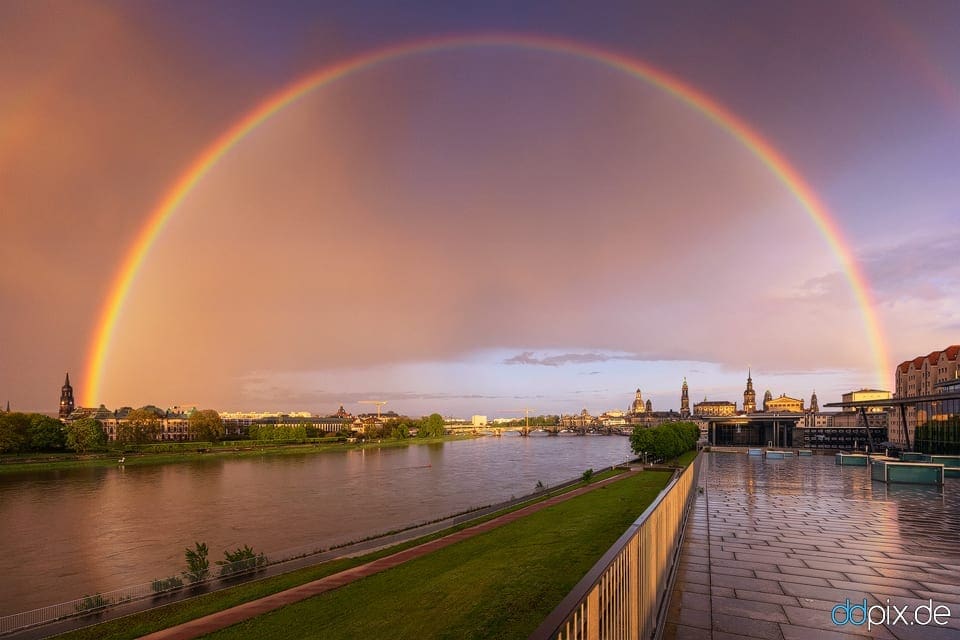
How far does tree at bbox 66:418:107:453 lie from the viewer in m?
91.0

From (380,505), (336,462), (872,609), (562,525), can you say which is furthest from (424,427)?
(872,609)

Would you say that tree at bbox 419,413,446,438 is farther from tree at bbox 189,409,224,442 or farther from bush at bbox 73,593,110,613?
bush at bbox 73,593,110,613

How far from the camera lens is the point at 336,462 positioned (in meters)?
89.6

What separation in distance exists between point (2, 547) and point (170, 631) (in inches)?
1114

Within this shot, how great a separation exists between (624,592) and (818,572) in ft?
21.9

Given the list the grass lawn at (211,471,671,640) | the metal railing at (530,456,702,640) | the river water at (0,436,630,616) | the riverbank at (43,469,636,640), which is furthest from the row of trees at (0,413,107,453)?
the metal railing at (530,456,702,640)

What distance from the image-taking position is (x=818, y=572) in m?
8.66

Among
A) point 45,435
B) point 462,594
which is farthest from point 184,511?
point 45,435

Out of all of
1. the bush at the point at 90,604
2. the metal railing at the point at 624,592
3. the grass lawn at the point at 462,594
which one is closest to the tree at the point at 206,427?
the bush at the point at 90,604

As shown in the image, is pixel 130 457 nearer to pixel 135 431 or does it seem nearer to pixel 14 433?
pixel 14 433

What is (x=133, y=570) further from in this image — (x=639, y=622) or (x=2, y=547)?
(x=639, y=622)

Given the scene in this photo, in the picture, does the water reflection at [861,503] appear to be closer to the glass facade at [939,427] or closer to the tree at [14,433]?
the glass facade at [939,427]

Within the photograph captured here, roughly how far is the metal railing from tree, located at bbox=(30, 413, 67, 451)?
119m

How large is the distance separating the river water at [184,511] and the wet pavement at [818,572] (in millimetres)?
25049
